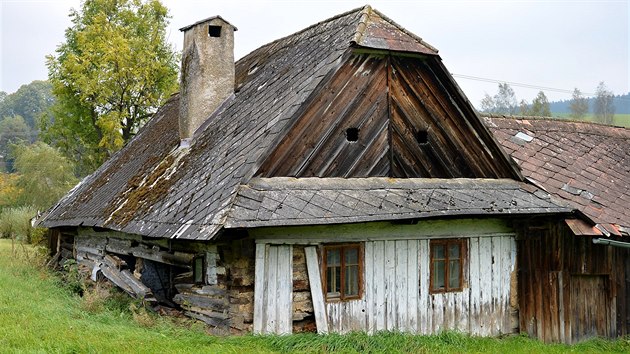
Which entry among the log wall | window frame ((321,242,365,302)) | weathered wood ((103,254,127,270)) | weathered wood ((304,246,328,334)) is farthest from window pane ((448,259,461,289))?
weathered wood ((103,254,127,270))

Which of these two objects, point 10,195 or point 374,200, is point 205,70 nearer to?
point 374,200

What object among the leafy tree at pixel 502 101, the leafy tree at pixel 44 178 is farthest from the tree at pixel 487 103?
the leafy tree at pixel 44 178

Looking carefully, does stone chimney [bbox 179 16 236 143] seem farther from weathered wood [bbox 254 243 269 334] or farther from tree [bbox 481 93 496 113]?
tree [bbox 481 93 496 113]

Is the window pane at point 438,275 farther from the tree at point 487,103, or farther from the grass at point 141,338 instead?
the tree at point 487,103

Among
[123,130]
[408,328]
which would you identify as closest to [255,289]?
[408,328]

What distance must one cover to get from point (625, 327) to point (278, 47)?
28.5 ft

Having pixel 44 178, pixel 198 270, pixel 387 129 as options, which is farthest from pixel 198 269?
pixel 44 178

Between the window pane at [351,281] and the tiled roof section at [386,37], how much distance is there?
330 cm

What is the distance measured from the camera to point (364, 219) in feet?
33.5

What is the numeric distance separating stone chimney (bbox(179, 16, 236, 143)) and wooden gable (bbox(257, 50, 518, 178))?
4.62 metres

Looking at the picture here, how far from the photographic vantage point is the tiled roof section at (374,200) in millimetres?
9875

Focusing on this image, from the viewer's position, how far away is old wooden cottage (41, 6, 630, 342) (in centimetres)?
1023

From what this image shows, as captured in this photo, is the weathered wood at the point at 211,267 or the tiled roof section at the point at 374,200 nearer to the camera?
the tiled roof section at the point at 374,200

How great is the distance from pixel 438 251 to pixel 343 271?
1.77 metres
